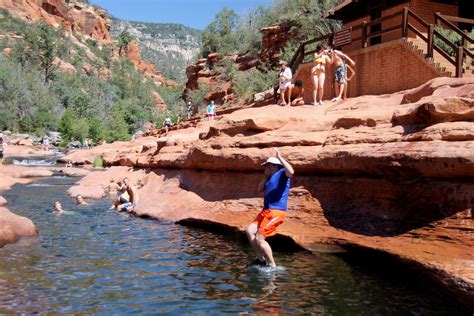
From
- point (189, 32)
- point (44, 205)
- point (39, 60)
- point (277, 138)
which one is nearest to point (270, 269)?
point (277, 138)

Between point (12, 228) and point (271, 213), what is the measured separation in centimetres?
506

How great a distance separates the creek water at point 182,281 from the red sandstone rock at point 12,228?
217 mm

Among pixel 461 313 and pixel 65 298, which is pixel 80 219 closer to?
pixel 65 298

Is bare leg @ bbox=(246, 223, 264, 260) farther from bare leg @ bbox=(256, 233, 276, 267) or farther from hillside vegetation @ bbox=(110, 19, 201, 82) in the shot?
hillside vegetation @ bbox=(110, 19, 201, 82)

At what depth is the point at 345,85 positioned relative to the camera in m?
15.5

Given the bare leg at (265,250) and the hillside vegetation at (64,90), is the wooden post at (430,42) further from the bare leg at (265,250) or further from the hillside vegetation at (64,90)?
the hillside vegetation at (64,90)

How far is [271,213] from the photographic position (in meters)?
6.96

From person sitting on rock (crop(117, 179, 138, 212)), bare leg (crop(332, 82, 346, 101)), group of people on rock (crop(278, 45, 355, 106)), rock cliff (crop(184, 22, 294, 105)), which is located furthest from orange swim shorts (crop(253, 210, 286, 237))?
rock cliff (crop(184, 22, 294, 105))

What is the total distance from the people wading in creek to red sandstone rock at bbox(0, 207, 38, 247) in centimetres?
445

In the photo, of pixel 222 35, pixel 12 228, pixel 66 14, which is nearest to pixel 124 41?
pixel 66 14

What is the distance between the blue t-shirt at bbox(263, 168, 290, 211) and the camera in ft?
23.0

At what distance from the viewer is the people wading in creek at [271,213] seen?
6.93 metres

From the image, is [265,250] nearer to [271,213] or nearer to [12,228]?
[271,213]

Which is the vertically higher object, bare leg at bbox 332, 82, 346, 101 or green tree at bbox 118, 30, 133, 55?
green tree at bbox 118, 30, 133, 55
